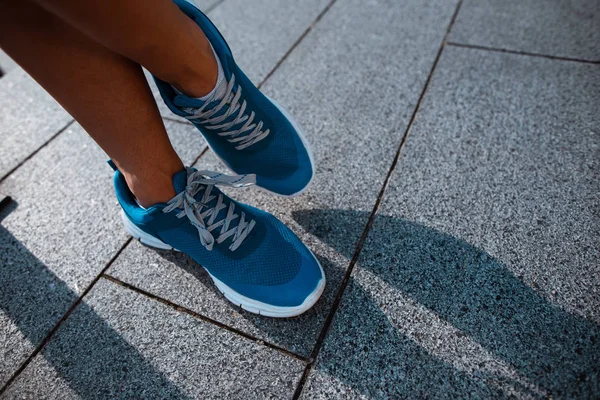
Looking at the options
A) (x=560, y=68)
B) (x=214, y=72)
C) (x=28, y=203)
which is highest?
(x=214, y=72)

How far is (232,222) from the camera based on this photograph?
129 cm

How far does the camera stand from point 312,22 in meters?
2.43

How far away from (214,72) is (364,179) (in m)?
0.69

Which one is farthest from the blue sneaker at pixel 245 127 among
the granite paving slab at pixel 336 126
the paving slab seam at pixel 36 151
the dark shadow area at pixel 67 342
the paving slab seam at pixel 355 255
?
the paving slab seam at pixel 36 151

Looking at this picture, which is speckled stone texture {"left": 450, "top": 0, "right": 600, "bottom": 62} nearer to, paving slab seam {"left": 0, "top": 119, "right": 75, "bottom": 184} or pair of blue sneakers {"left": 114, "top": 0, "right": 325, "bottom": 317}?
pair of blue sneakers {"left": 114, "top": 0, "right": 325, "bottom": 317}

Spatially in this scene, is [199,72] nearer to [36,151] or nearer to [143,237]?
[143,237]

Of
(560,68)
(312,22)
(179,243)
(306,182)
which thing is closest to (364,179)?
(306,182)

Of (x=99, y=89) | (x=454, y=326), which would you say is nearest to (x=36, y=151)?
(x=99, y=89)

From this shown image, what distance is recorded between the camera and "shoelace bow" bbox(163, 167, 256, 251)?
1.22 m

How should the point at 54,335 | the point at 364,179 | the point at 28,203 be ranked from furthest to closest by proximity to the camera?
the point at 28,203 < the point at 364,179 < the point at 54,335

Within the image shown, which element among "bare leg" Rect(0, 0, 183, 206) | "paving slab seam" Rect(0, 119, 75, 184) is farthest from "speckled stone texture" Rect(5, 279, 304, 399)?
"paving slab seam" Rect(0, 119, 75, 184)

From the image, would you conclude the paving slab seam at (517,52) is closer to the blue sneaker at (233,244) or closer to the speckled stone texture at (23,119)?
the blue sneaker at (233,244)

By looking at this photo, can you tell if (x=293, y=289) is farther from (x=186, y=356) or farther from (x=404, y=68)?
(x=404, y=68)

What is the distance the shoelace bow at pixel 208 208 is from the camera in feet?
4.01
